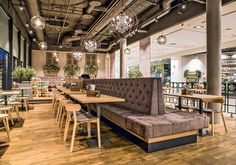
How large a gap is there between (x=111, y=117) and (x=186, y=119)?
1.50 meters

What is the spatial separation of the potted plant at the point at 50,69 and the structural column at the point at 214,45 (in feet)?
42.3

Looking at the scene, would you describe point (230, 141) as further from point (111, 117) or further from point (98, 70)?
point (98, 70)

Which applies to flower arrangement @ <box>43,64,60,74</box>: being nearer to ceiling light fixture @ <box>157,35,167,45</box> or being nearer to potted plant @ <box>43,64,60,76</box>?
potted plant @ <box>43,64,60,76</box>

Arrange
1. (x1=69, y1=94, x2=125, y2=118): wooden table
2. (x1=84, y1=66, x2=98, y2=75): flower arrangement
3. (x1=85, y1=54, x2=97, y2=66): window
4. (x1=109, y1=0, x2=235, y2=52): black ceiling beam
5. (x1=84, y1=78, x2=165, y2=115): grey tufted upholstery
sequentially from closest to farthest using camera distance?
(x1=69, y1=94, x2=125, y2=118): wooden table, (x1=84, y1=78, x2=165, y2=115): grey tufted upholstery, (x1=109, y1=0, x2=235, y2=52): black ceiling beam, (x1=84, y1=66, x2=98, y2=75): flower arrangement, (x1=85, y1=54, x2=97, y2=66): window

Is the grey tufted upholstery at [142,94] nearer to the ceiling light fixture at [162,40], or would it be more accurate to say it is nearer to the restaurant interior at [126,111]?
the restaurant interior at [126,111]

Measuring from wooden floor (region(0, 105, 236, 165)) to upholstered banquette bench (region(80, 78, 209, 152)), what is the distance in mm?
138

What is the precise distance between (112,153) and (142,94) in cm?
130

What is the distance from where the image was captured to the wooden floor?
2576mm

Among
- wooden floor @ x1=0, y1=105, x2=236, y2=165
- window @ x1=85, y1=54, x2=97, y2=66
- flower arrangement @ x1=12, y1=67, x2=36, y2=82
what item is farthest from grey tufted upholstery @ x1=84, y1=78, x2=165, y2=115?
window @ x1=85, y1=54, x2=97, y2=66

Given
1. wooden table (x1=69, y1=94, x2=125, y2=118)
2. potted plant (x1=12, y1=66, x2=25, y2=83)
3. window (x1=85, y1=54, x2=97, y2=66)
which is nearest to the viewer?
wooden table (x1=69, y1=94, x2=125, y2=118)

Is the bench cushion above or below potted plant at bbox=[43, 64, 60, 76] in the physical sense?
below

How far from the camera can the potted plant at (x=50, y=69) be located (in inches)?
587

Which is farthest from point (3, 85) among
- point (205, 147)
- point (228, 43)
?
point (228, 43)

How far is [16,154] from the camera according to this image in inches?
111
